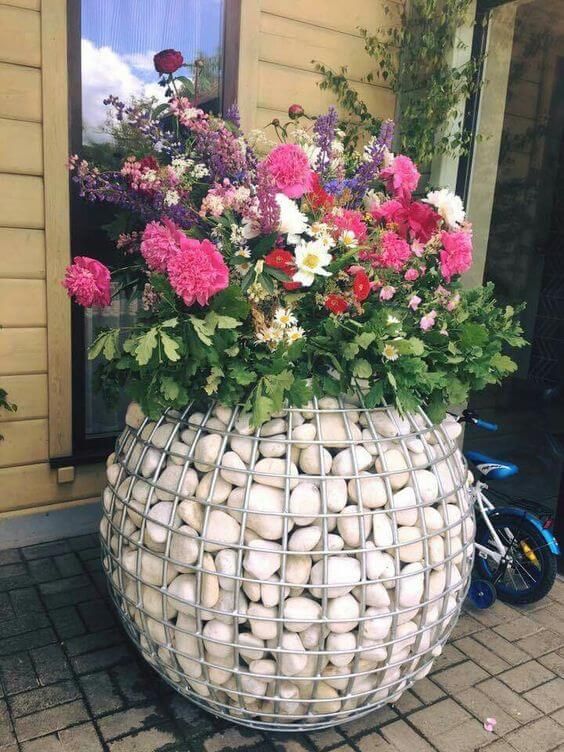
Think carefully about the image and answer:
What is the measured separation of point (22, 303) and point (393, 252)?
1.95 m

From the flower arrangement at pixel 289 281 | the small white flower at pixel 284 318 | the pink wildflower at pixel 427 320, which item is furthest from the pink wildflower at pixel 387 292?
the small white flower at pixel 284 318

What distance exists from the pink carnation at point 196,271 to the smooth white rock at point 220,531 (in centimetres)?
58

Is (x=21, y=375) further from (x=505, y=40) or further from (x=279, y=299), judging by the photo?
(x=505, y=40)

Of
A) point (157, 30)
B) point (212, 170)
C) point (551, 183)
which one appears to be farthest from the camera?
point (551, 183)

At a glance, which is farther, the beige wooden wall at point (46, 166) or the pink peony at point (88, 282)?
the beige wooden wall at point (46, 166)

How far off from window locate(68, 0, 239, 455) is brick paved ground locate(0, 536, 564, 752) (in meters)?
0.93

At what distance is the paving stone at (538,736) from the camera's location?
7.08 feet

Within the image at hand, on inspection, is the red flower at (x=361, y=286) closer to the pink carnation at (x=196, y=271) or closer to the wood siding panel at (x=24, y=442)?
the pink carnation at (x=196, y=271)

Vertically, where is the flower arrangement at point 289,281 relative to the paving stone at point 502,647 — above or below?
above

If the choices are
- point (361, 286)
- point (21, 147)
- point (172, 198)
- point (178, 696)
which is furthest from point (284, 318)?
point (21, 147)

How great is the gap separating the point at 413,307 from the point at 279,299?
0.41m

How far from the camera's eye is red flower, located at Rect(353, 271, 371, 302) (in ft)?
6.14

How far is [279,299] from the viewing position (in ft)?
6.37

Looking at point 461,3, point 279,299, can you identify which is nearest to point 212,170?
point 279,299
